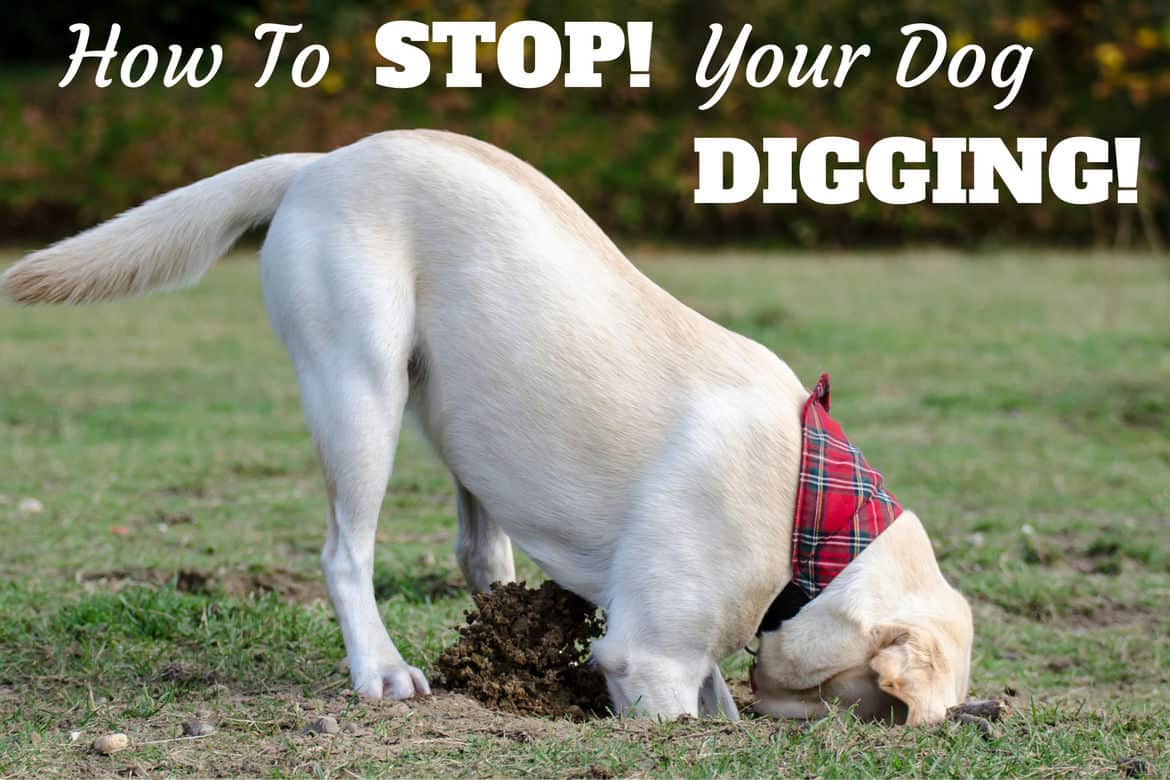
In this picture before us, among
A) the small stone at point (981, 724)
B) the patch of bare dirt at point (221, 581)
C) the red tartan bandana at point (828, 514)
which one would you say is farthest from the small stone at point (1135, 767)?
the patch of bare dirt at point (221, 581)

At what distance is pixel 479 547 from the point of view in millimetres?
4094

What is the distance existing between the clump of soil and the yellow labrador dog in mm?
106

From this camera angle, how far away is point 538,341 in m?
3.62

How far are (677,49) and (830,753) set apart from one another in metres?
14.1

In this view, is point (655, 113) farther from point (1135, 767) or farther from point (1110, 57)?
point (1135, 767)

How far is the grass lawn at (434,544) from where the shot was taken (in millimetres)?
3135

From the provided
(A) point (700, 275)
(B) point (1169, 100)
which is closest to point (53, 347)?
(A) point (700, 275)

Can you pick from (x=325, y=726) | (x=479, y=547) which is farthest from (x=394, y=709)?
(x=479, y=547)

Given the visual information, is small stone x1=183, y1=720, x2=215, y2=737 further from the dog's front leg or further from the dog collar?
the dog collar

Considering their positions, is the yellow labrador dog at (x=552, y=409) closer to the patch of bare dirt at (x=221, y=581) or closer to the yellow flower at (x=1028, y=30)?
the patch of bare dirt at (x=221, y=581)

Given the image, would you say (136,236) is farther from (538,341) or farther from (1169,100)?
(1169,100)

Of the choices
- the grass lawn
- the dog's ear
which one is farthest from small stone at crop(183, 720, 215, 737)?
the dog's ear

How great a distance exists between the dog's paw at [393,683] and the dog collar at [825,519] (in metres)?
0.85

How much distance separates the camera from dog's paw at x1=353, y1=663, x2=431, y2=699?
3.54 metres
